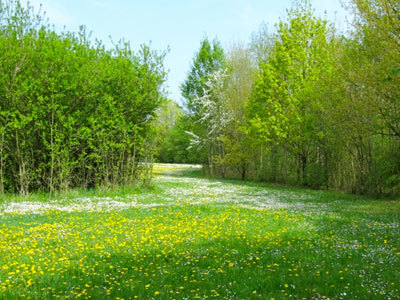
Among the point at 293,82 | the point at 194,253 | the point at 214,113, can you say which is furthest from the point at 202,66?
the point at 194,253

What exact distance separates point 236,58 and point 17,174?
28.5m

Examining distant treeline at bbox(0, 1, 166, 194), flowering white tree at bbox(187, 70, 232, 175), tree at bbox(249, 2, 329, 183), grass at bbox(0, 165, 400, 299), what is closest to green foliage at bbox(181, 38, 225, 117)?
flowering white tree at bbox(187, 70, 232, 175)

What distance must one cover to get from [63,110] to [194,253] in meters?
12.8

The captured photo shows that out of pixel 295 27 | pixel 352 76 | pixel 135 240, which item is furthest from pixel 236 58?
pixel 135 240

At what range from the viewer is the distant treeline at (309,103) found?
17.9m

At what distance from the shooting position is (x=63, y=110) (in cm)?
1788

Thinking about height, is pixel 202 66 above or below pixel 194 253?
above

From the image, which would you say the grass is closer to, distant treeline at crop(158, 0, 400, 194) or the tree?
distant treeline at crop(158, 0, 400, 194)

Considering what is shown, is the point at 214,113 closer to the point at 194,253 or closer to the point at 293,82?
the point at 293,82

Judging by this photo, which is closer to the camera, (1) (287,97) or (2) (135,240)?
(2) (135,240)

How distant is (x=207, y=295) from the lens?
5.68 meters

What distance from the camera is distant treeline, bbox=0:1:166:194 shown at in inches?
656

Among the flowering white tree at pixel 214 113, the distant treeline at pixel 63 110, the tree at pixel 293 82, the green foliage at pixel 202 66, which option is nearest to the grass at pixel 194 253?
the distant treeline at pixel 63 110

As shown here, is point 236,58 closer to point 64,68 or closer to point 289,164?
point 289,164
